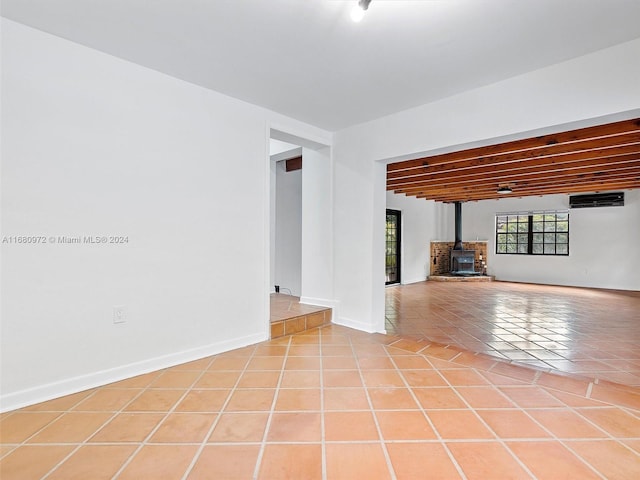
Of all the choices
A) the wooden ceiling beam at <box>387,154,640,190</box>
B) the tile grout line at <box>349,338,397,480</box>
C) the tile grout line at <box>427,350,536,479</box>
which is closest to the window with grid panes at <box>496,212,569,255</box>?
the wooden ceiling beam at <box>387,154,640,190</box>

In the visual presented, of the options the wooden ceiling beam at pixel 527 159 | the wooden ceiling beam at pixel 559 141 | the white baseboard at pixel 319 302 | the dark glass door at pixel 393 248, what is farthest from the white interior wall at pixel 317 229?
the dark glass door at pixel 393 248

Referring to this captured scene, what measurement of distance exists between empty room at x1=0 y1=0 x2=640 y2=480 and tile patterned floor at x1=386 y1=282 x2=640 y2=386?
0.07 metres

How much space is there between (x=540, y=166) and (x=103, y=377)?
5929 millimetres

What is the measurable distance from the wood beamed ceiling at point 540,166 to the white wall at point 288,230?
1545 mm

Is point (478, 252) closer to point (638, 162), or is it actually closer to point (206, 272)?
point (638, 162)

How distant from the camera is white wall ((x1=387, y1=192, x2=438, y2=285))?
861 centimetres

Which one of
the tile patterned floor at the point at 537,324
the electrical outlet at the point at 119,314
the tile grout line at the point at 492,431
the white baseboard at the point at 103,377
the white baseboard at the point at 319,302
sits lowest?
the tile patterned floor at the point at 537,324

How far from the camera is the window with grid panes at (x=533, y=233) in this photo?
8570mm

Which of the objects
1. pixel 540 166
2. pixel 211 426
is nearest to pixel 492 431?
pixel 211 426

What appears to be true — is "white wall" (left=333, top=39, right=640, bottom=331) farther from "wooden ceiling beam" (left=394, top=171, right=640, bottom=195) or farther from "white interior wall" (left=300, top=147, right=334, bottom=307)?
"wooden ceiling beam" (left=394, top=171, right=640, bottom=195)

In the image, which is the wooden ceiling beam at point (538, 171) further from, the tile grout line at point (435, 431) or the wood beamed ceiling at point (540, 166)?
the tile grout line at point (435, 431)

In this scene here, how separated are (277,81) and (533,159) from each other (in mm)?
3755

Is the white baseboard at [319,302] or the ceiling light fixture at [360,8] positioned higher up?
the ceiling light fixture at [360,8]

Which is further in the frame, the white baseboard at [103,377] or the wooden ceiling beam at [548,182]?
the wooden ceiling beam at [548,182]
